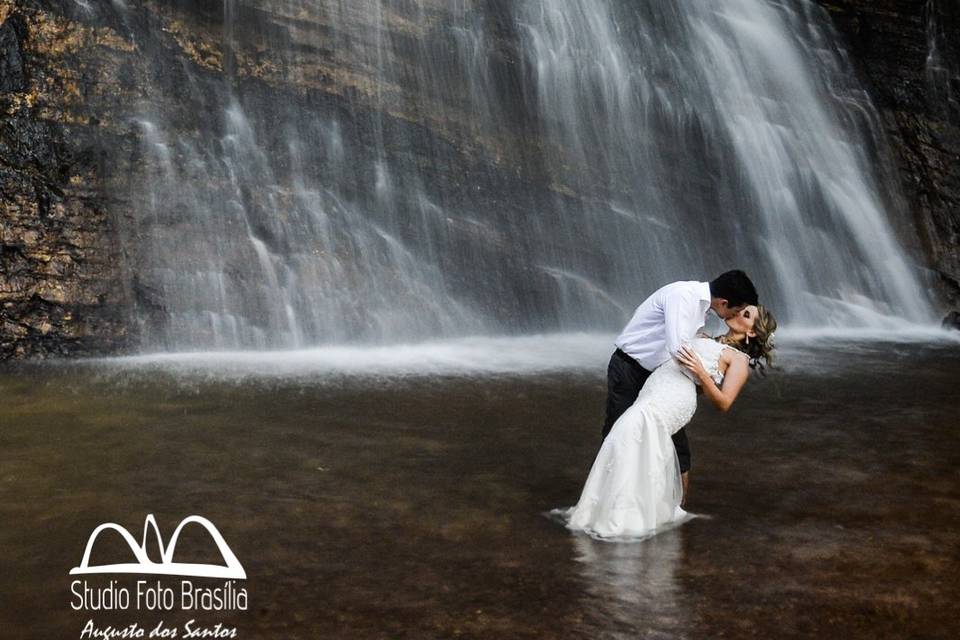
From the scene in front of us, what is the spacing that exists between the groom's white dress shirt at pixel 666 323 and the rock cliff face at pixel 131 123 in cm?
694

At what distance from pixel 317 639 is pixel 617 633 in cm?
123

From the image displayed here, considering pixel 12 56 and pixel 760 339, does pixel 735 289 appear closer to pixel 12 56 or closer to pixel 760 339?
pixel 760 339

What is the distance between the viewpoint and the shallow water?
466 cm

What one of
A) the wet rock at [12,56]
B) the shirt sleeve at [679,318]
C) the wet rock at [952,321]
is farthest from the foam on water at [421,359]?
the shirt sleeve at [679,318]

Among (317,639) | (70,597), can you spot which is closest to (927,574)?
(317,639)

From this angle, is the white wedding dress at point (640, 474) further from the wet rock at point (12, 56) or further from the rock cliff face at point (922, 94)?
the rock cliff face at point (922, 94)

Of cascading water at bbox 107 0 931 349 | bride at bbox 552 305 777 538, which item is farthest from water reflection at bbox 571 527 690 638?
cascading water at bbox 107 0 931 349

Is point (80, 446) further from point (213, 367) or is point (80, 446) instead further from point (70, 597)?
point (213, 367)

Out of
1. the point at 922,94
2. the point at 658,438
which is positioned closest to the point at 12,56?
the point at 658,438

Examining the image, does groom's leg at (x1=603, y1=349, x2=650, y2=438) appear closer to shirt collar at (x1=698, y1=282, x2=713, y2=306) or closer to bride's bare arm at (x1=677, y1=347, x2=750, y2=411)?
bride's bare arm at (x1=677, y1=347, x2=750, y2=411)

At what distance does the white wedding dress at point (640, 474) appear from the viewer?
226 inches

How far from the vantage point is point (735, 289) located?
5.80 m

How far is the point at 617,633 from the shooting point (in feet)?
14.6

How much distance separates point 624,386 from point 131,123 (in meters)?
8.21
